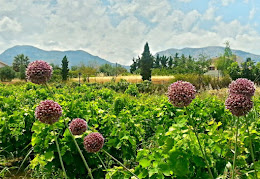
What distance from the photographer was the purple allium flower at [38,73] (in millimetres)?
2027

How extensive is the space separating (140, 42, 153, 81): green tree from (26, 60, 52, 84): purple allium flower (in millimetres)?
39355

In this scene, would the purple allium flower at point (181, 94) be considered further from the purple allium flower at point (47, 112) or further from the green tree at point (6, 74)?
the green tree at point (6, 74)

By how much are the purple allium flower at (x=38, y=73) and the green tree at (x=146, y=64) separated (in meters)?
39.4

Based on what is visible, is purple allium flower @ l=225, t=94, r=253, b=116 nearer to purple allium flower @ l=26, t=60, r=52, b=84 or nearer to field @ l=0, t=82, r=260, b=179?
field @ l=0, t=82, r=260, b=179

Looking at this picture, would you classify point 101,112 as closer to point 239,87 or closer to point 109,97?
point 239,87

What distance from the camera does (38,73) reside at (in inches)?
80.1

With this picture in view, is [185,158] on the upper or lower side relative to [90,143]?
lower

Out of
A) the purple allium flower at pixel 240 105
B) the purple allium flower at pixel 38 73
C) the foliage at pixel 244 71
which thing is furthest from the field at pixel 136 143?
the foliage at pixel 244 71

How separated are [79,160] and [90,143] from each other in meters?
2.16

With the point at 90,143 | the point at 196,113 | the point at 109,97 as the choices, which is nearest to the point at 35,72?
the point at 90,143

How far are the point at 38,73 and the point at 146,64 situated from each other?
138 ft

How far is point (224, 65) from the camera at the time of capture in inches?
2320

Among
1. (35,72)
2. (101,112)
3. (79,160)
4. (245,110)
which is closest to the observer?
(245,110)

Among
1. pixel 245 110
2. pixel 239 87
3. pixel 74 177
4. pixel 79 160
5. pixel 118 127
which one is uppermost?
pixel 239 87
